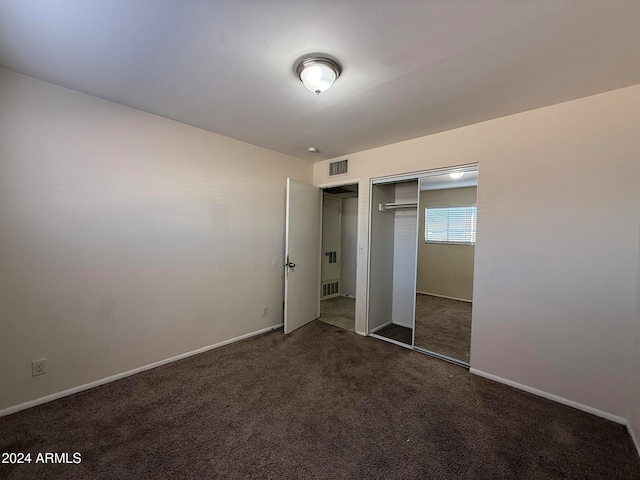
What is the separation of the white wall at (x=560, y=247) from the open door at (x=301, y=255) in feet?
6.51

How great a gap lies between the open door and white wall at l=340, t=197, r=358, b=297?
1605mm

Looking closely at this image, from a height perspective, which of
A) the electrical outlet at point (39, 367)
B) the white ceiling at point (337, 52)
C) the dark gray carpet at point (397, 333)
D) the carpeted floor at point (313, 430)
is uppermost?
the white ceiling at point (337, 52)

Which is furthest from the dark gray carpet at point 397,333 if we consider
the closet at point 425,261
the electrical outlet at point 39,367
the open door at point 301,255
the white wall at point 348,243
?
the electrical outlet at point 39,367

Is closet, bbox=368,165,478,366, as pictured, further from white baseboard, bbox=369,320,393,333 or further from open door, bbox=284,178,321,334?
open door, bbox=284,178,321,334

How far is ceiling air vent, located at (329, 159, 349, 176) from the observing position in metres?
3.75

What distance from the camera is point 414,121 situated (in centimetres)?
256

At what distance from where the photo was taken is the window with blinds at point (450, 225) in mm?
4273

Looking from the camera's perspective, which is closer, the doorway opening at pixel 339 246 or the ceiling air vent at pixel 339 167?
the ceiling air vent at pixel 339 167

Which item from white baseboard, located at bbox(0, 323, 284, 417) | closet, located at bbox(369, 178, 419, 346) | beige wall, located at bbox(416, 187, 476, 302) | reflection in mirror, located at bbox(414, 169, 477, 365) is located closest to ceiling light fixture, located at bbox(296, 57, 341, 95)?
closet, located at bbox(369, 178, 419, 346)

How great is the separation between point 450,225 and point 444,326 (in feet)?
5.77

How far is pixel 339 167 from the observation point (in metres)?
3.84

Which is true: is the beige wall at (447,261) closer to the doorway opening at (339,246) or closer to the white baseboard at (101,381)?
the doorway opening at (339,246)

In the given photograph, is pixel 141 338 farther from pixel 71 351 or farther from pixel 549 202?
pixel 549 202

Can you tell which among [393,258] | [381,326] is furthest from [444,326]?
[393,258]
